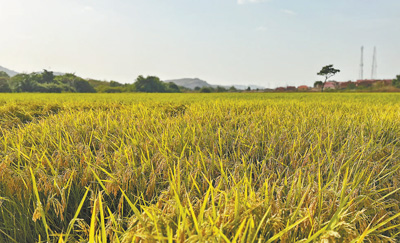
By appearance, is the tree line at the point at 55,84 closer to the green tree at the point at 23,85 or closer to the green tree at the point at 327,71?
the green tree at the point at 23,85

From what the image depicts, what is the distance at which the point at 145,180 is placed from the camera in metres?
1.32

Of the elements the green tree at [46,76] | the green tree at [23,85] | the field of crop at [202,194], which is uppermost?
the green tree at [46,76]

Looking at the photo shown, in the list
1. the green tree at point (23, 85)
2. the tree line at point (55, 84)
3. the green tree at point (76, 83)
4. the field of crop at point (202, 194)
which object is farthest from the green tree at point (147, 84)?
the field of crop at point (202, 194)

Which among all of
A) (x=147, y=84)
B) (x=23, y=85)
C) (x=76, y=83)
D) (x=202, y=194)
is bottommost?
(x=202, y=194)

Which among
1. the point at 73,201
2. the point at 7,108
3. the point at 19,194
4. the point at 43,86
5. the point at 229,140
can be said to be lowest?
the point at 73,201

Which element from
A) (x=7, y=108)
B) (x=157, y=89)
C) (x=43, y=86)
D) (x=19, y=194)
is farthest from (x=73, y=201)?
(x=157, y=89)

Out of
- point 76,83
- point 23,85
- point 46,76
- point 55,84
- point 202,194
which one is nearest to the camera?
point 202,194

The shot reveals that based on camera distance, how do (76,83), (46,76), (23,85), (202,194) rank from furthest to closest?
(76,83)
(46,76)
(23,85)
(202,194)

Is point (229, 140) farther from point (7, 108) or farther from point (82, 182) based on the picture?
point (7, 108)

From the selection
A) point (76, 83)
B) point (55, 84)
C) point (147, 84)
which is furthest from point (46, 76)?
point (147, 84)

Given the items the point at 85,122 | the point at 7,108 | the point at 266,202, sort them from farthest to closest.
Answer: the point at 7,108
the point at 85,122
the point at 266,202

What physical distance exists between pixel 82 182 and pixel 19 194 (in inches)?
12.9

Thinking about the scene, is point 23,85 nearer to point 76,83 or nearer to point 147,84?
point 76,83

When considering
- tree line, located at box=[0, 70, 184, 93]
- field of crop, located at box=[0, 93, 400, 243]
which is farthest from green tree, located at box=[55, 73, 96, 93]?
field of crop, located at box=[0, 93, 400, 243]
